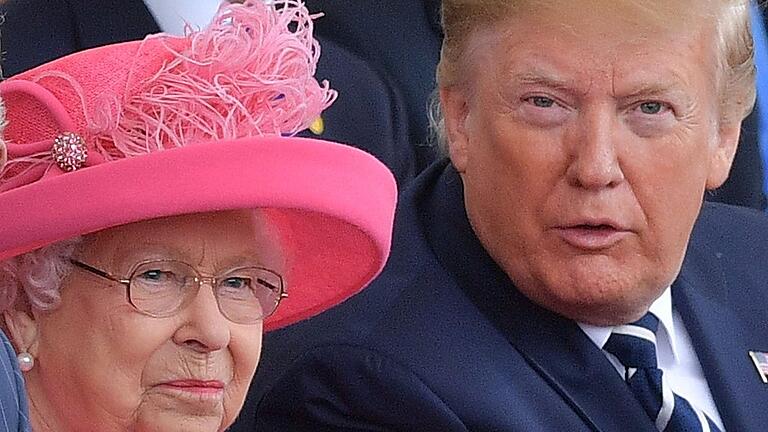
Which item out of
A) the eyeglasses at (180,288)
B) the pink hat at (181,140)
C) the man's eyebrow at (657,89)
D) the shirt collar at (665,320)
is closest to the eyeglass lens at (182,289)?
the eyeglasses at (180,288)

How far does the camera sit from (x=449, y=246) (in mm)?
2236

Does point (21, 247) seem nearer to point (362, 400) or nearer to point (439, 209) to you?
point (362, 400)

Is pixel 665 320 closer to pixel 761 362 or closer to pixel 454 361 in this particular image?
pixel 761 362

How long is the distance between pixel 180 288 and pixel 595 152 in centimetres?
60

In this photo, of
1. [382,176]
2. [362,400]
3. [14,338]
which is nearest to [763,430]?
[362,400]

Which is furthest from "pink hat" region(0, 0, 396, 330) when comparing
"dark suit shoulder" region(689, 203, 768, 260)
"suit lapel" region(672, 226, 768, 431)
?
"dark suit shoulder" region(689, 203, 768, 260)

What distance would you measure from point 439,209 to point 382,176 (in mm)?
398

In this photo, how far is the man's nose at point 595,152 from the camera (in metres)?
2.06

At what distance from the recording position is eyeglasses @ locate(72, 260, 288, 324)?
1778 millimetres

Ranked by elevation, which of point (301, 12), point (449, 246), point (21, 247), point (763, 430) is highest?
point (301, 12)

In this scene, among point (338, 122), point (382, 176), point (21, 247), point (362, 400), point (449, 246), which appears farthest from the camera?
point (338, 122)

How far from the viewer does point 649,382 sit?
7.23 feet

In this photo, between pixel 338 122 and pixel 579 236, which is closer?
pixel 579 236

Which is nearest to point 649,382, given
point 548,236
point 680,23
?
point 548,236
